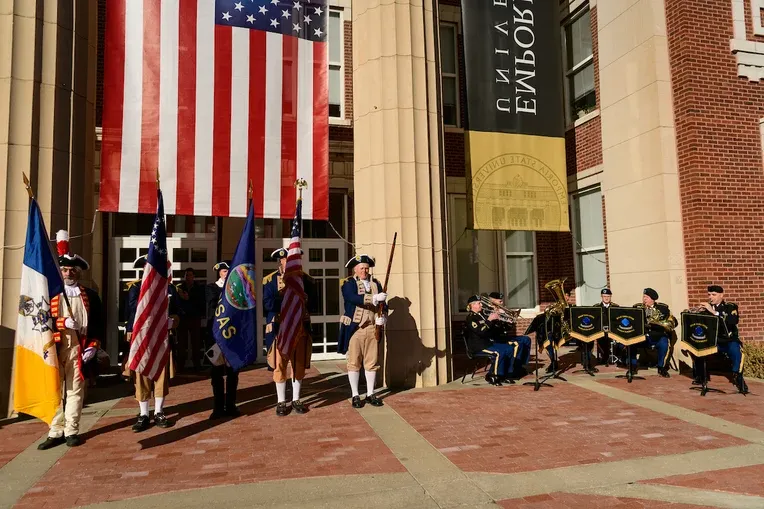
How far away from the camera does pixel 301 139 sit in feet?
28.4

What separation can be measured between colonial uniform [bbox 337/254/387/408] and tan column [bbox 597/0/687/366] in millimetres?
6024

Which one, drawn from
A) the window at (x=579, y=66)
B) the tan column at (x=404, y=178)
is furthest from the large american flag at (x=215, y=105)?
the window at (x=579, y=66)

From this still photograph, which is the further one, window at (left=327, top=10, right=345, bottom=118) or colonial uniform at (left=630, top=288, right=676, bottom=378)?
window at (left=327, top=10, right=345, bottom=118)

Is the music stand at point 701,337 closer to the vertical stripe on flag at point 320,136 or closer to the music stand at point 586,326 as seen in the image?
the music stand at point 586,326

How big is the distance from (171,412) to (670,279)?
29.3ft

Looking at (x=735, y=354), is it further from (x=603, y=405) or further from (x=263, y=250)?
(x=263, y=250)

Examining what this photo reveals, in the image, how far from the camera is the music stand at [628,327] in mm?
8445

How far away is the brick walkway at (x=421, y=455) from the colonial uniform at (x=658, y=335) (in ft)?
5.29

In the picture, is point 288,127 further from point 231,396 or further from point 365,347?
point 231,396

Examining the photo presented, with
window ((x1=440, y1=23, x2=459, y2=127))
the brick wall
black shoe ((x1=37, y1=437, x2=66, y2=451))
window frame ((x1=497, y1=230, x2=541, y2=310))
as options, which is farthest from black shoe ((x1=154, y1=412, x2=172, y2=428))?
window ((x1=440, y1=23, x2=459, y2=127))

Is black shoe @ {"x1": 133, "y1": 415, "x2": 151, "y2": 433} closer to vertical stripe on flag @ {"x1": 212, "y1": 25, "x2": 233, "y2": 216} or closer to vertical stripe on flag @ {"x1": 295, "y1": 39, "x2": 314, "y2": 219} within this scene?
vertical stripe on flag @ {"x1": 212, "y1": 25, "x2": 233, "y2": 216}

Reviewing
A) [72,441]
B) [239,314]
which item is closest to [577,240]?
[239,314]

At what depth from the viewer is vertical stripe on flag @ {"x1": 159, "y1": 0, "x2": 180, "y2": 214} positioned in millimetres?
8031

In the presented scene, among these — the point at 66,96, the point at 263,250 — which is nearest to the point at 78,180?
the point at 66,96
